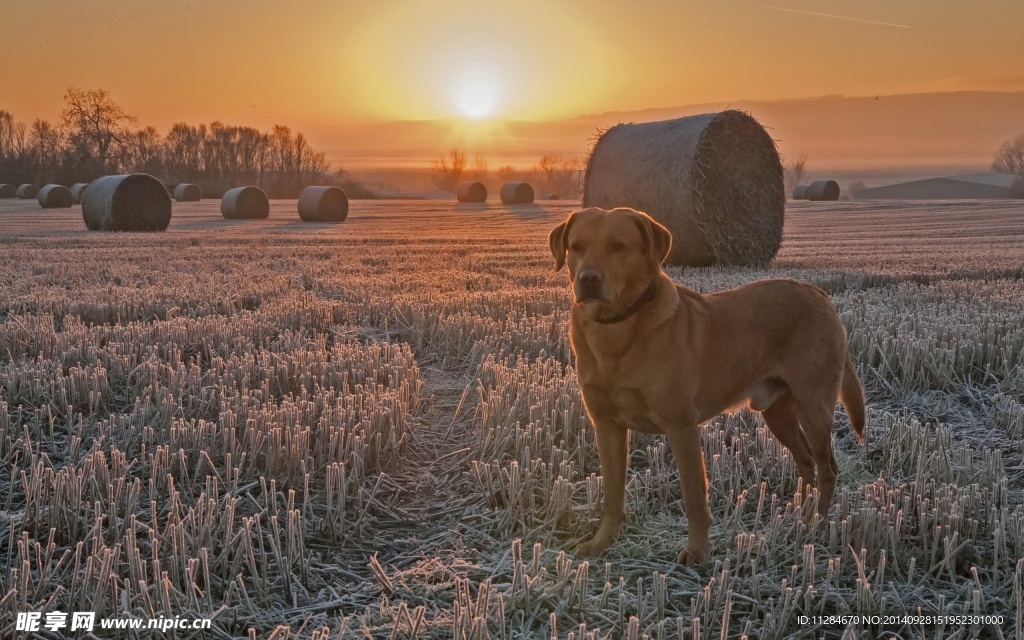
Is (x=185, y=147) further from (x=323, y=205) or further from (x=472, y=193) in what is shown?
(x=323, y=205)

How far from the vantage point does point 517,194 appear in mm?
48531

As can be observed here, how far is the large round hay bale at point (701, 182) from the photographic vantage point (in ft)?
46.6

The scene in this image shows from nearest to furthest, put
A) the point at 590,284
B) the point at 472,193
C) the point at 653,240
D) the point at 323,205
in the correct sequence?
the point at 590,284 → the point at 653,240 → the point at 323,205 → the point at 472,193

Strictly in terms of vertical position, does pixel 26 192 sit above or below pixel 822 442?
above

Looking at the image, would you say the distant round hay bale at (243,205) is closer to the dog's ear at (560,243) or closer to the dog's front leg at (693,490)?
the dog's ear at (560,243)

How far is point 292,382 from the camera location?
18.1ft

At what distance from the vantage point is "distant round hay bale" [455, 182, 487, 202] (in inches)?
2099

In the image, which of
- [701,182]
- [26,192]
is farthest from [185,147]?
[701,182]

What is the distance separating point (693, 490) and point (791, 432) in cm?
99

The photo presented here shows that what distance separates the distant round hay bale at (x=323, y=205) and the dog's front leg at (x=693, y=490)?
2857 cm

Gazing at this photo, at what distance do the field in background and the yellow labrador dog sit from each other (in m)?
0.28

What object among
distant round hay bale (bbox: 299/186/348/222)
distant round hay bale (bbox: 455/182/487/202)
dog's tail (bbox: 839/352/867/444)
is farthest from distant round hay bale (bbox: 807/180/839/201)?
dog's tail (bbox: 839/352/867/444)

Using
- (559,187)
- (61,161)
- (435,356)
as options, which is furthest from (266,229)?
(559,187)

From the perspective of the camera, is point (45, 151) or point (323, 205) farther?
point (45, 151)
